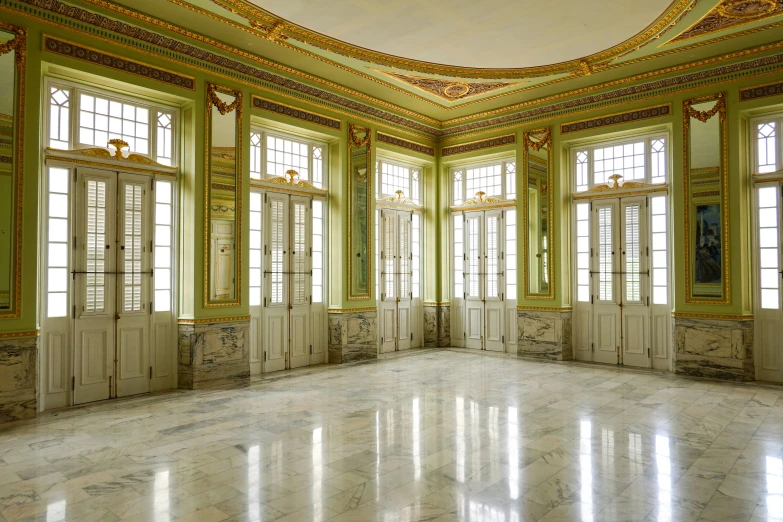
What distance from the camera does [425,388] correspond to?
6766 millimetres

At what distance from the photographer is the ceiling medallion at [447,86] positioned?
801 cm

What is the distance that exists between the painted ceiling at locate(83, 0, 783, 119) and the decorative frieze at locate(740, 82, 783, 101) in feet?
1.67

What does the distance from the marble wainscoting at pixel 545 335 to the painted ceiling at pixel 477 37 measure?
3.51m

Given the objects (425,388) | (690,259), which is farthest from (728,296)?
(425,388)

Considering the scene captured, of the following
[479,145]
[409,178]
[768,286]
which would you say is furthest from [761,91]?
[409,178]

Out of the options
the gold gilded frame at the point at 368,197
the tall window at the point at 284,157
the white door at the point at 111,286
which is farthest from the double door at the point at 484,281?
the white door at the point at 111,286

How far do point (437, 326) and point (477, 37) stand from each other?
543 cm

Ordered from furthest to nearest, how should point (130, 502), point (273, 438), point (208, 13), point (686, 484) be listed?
point (208, 13)
point (273, 438)
point (686, 484)
point (130, 502)

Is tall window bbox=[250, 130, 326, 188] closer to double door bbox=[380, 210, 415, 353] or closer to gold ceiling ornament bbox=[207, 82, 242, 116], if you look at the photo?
gold ceiling ornament bbox=[207, 82, 242, 116]

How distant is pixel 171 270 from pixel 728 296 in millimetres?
7060

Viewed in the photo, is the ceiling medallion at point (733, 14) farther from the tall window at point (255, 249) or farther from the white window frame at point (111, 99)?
the white window frame at point (111, 99)

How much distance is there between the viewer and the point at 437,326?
10375mm

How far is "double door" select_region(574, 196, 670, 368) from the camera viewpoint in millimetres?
8086

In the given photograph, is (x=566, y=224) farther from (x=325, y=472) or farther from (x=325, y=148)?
(x=325, y=472)
